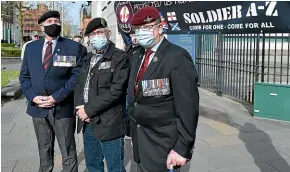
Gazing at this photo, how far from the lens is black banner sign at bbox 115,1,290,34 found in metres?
5.82

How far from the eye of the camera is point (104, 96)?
122 inches

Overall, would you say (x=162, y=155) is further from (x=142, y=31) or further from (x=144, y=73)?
(x=142, y=31)

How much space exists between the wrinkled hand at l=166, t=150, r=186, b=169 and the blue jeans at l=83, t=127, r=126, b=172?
0.86 meters

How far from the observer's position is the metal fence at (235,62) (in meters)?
8.10

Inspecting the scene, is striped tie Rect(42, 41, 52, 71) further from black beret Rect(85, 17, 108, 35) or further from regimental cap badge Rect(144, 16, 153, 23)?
regimental cap badge Rect(144, 16, 153, 23)

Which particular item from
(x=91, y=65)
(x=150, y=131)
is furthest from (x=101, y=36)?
(x=150, y=131)

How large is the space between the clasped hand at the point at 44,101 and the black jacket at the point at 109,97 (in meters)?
0.55

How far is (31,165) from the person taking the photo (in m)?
4.85

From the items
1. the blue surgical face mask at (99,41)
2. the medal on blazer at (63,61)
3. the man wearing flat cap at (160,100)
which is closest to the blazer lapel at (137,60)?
the man wearing flat cap at (160,100)

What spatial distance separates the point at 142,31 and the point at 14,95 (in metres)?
8.68

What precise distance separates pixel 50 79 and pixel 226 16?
14.0ft

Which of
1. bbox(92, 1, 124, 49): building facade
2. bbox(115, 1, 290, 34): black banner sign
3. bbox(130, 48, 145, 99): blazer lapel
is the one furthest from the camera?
bbox(92, 1, 124, 49): building facade

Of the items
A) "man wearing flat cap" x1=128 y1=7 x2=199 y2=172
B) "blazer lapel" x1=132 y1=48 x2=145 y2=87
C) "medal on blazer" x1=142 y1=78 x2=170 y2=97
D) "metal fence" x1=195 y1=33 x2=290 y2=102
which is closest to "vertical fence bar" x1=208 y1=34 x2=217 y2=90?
"metal fence" x1=195 y1=33 x2=290 y2=102

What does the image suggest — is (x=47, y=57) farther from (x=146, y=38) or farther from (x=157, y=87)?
(x=157, y=87)
